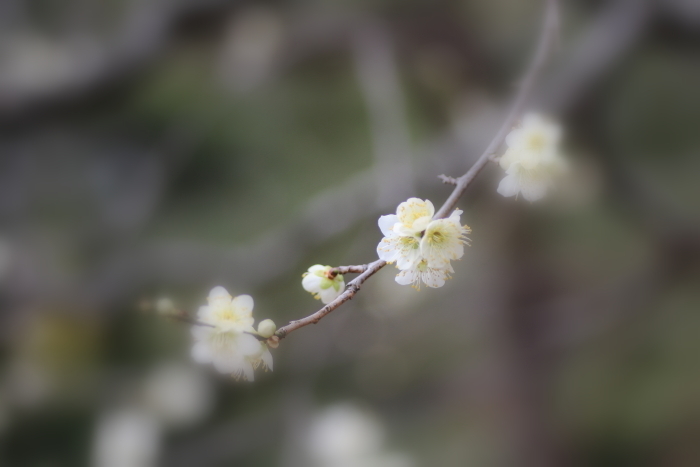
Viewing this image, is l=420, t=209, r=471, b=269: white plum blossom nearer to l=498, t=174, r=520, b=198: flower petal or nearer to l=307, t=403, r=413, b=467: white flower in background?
l=498, t=174, r=520, b=198: flower petal

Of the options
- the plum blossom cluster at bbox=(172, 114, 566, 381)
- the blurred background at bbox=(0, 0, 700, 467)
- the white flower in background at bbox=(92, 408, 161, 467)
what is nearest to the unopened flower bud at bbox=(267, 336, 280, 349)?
the plum blossom cluster at bbox=(172, 114, 566, 381)

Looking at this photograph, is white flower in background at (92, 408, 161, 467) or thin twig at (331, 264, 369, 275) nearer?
thin twig at (331, 264, 369, 275)

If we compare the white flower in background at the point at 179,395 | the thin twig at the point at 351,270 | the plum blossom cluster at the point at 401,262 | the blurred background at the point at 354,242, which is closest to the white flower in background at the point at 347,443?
the blurred background at the point at 354,242

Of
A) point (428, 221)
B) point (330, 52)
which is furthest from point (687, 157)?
point (428, 221)

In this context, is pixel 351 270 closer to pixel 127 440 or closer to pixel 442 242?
pixel 442 242

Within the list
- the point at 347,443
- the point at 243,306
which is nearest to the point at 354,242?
the point at 347,443

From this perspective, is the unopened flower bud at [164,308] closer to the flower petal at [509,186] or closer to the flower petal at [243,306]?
the flower petal at [243,306]

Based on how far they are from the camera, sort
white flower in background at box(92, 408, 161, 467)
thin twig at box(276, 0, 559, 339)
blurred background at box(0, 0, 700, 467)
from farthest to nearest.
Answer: white flower in background at box(92, 408, 161, 467), blurred background at box(0, 0, 700, 467), thin twig at box(276, 0, 559, 339)

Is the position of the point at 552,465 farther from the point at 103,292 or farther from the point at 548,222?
the point at 103,292
